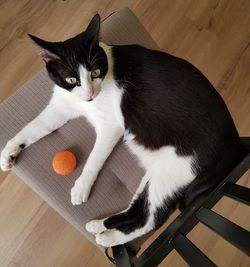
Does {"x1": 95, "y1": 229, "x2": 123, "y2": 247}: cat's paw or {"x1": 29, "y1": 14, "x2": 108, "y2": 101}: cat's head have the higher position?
{"x1": 29, "y1": 14, "x2": 108, "y2": 101}: cat's head

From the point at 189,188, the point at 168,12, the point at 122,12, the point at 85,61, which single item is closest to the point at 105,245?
the point at 189,188

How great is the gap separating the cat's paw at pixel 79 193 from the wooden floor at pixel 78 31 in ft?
1.62

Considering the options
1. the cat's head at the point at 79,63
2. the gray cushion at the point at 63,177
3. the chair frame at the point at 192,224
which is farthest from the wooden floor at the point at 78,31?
the cat's head at the point at 79,63

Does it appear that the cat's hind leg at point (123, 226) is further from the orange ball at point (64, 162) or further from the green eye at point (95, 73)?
the green eye at point (95, 73)

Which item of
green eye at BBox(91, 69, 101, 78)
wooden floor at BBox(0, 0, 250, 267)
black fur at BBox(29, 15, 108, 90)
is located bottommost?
wooden floor at BBox(0, 0, 250, 267)

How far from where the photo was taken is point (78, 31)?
185cm

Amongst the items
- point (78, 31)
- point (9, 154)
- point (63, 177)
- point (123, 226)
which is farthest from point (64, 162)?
point (78, 31)

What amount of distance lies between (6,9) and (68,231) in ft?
4.22

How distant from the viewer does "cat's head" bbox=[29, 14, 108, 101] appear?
3.27 feet

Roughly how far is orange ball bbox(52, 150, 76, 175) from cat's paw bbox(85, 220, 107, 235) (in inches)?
7.6

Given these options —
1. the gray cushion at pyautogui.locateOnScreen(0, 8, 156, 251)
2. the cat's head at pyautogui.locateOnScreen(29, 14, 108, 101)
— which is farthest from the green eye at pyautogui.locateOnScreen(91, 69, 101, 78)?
the gray cushion at pyautogui.locateOnScreen(0, 8, 156, 251)

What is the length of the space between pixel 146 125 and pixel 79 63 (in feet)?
1.01

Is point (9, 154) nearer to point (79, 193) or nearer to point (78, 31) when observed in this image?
point (79, 193)

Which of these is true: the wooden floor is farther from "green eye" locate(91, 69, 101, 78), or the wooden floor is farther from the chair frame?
"green eye" locate(91, 69, 101, 78)
